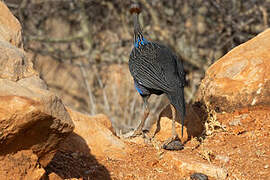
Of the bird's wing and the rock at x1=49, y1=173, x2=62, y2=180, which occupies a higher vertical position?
the bird's wing

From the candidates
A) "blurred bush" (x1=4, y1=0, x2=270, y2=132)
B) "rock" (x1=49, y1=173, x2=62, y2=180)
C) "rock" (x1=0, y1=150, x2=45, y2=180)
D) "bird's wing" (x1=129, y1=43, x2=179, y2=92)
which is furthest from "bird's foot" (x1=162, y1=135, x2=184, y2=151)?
"blurred bush" (x1=4, y1=0, x2=270, y2=132)

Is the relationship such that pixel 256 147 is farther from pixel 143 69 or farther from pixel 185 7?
pixel 185 7

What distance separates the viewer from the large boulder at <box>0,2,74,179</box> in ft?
10.2

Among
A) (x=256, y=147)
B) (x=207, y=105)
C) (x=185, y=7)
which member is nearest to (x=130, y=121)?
(x=185, y=7)

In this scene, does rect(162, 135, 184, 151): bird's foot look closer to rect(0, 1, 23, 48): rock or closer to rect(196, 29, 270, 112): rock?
rect(196, 29, 270, 112): rock

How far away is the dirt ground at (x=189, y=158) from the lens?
A: 4379 millimetres

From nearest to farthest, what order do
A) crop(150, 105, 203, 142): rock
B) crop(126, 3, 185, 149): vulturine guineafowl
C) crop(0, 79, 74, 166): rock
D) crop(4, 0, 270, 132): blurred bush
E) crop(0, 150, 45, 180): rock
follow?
crop(0, 79, 74, 166): rock, crop(0, 150, 45, 180): rock, crop(126, 3, 185, 149): vulturine guineafowl, crop(150, 105, 203, 142): rock, crop(4, 0, 270, 132): blurred bush

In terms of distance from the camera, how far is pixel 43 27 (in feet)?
41.3

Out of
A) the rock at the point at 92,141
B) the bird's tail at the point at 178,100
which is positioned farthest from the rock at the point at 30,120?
the bird's tail at the point at 178,100

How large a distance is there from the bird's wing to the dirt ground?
802 millimetres

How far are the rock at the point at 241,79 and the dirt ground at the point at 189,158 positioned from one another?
0.42 metres

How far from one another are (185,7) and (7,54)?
8.29 m

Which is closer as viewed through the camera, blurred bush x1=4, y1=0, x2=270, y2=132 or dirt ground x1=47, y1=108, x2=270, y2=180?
dirt ground x1=47, y1=108, x2=270, y2=180

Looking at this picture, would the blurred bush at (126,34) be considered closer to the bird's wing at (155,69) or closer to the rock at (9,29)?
the bird's wing at (155,69)
